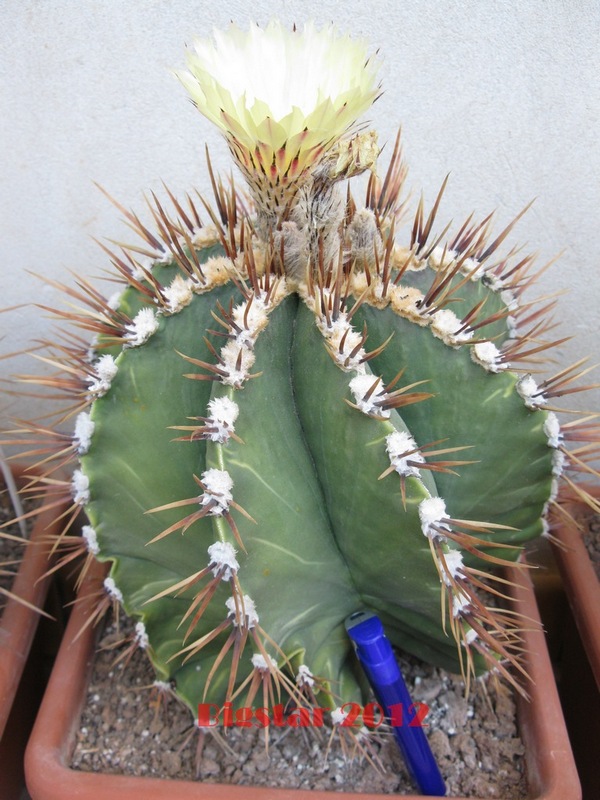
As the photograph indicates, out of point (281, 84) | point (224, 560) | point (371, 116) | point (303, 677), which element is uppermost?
point (371, 116)

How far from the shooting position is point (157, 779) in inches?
24.7

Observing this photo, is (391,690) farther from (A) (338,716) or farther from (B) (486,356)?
(B) (486,356)

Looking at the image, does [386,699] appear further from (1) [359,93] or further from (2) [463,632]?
(1) [359,93]

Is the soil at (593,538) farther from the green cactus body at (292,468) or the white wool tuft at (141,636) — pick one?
the white wool tuft at (141,636)

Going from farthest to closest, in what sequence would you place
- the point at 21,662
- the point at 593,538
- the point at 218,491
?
the point at 593,538, the point at 21,662, the point at 218,491

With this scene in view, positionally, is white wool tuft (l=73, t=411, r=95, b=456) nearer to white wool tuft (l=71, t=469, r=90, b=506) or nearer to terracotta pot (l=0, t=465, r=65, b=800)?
white wool tuft (l=71, t=469, r=90, b=506)

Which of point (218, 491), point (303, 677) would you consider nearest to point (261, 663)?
point (303, 677)

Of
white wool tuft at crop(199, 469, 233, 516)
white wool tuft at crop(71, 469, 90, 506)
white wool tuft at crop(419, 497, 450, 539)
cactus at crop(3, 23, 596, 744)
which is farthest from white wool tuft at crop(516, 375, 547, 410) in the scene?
white wool tuft at crop(71, 469, 90, 506)

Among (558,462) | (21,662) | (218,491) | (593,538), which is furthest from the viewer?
(593,538)

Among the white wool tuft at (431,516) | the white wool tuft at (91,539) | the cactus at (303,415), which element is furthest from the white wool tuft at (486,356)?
the white wool tuft at (91,539)

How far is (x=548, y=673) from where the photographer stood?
70 cm

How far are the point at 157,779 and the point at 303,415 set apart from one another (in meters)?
0.33

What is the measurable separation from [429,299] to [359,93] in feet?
0.54

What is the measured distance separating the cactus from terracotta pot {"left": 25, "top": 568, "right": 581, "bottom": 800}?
79 mm
